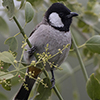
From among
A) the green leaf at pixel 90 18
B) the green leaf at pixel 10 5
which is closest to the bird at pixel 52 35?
the green leaf at pixel 90 18

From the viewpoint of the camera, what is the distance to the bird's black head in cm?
148

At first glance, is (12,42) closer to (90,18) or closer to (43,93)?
(43,93)

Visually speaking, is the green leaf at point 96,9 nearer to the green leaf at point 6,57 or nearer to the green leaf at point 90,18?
the green leaf at point 90,18

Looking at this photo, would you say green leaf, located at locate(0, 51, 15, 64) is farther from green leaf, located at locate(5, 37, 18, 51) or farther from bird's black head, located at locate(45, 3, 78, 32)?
bird's black head, located at locate(45, 3, 78, 32)

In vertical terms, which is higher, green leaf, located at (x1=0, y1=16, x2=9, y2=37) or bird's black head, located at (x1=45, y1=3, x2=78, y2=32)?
green leaf, located at (x1=0, y1=16, x2=9, y2=37)

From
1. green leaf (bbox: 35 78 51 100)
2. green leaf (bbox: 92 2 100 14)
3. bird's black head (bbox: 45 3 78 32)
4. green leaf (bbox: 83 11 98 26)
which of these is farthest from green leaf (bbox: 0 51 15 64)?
green leaf (bbox: 92 2 100 14)

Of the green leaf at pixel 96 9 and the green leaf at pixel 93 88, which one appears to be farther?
the green leaf at pixel 96 9

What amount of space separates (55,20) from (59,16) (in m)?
0.05

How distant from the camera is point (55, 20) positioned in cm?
149

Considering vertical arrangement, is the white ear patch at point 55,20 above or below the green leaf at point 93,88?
above

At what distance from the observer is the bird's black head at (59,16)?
1481 millimetres

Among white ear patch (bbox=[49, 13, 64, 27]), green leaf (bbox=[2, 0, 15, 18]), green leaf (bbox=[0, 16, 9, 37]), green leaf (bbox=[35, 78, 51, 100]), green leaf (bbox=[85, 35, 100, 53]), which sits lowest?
green leaf (bbox=[35, 78, 51, 100])

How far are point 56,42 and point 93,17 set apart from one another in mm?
397

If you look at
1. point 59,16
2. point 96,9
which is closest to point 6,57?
point 59,16
